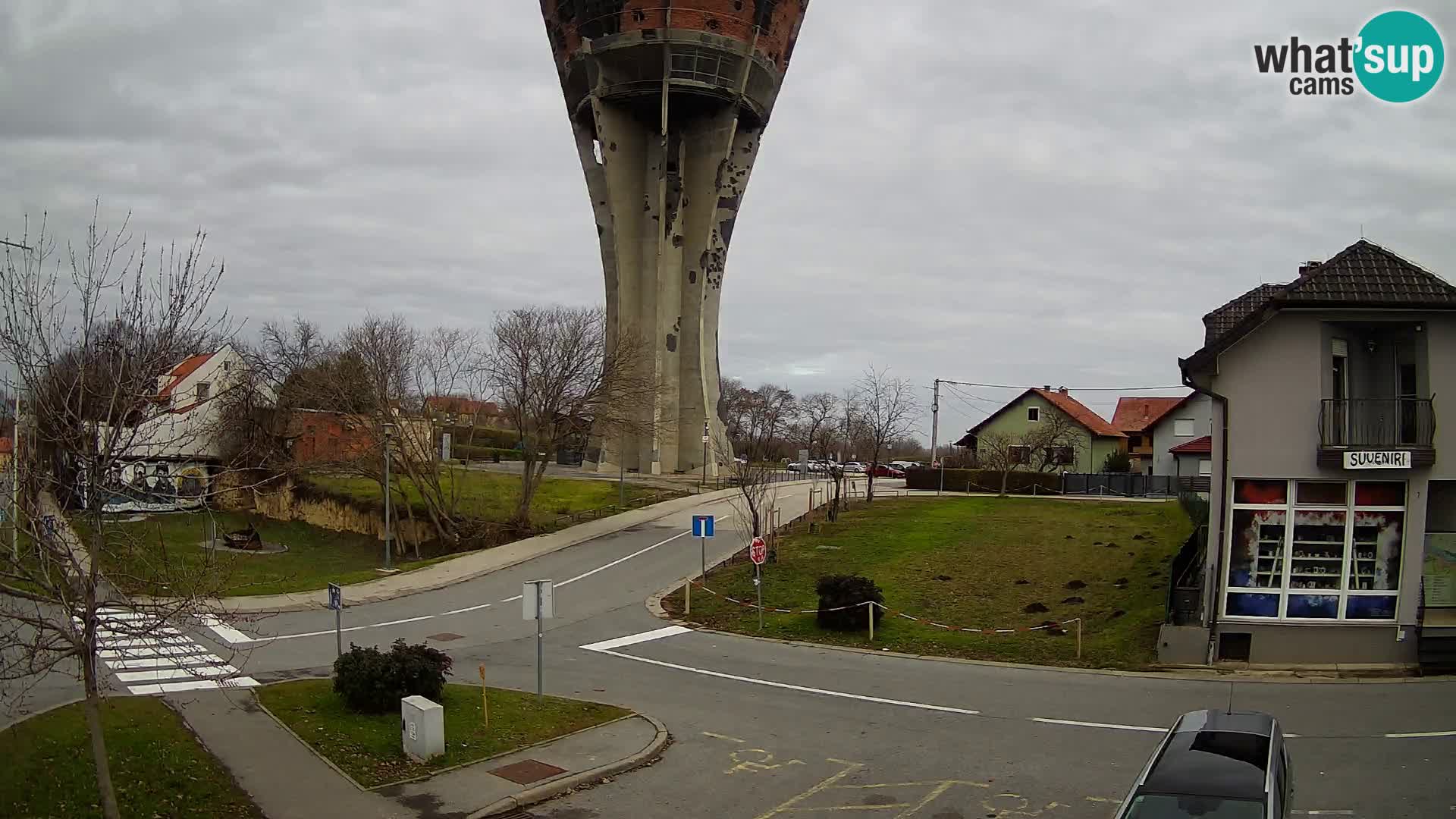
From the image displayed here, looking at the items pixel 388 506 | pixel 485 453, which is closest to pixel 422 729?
pixel 388 506

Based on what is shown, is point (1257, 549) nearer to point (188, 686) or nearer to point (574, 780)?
point (574, 780)

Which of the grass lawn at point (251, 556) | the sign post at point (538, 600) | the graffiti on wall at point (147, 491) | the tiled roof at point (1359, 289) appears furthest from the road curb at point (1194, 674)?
the graffiti on wall at point (147, 491)

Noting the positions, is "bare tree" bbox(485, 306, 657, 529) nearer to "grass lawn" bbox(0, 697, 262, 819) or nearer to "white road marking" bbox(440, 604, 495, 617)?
"white road marking" bbox(440, 604, 495, 617)

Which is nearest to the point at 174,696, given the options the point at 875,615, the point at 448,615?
the point at 448,615

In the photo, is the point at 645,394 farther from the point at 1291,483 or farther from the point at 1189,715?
the point at 1189,715

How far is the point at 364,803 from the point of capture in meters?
11.6

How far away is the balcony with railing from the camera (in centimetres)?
1817

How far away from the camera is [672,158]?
60719 millimetres

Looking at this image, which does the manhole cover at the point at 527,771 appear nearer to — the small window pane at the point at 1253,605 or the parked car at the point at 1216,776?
the parked car at the point at 1216,776

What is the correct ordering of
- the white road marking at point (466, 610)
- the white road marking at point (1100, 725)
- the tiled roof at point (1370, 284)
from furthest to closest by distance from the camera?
the white road marking at point (466, 610)
the tiled roof at point (1370, 284)
the white road marking at point (1100, 725)

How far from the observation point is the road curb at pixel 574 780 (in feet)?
38.6

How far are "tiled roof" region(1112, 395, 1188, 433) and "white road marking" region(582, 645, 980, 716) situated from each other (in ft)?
207

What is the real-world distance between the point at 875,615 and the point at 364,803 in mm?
13661

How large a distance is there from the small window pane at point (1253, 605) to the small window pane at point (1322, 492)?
1866 millimetres
